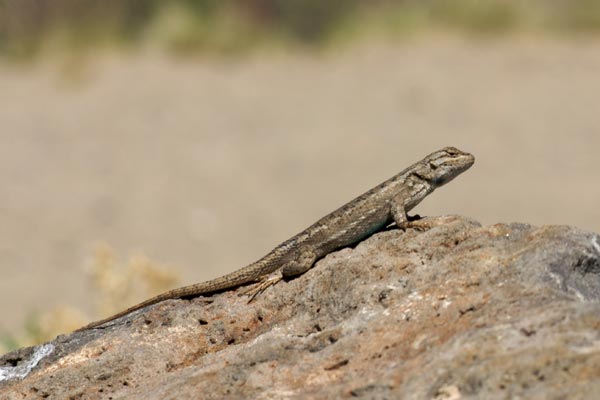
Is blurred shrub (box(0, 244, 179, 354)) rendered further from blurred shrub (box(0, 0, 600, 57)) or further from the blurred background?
blurred shrub (box(0, 0, 600, 57))

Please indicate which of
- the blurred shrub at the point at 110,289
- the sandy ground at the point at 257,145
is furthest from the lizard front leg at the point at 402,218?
the sandy ground at the point at 257,145

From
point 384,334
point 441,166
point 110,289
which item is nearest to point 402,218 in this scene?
point 441,166

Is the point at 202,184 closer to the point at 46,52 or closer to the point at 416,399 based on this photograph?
the point at 46,52

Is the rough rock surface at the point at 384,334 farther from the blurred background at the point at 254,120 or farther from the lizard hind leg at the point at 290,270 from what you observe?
the blurred background at the point at 254,120

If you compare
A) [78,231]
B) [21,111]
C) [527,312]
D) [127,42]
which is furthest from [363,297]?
[127,42]

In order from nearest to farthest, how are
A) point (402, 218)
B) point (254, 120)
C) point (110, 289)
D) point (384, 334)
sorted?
point (384, 334) → point (402, 218) → point (110, 289) → point (254, 120)

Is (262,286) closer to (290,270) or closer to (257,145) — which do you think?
(290,270)
